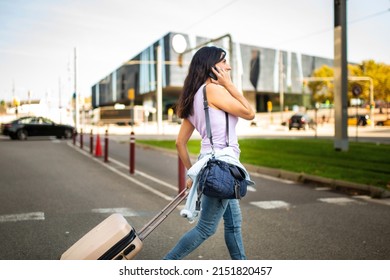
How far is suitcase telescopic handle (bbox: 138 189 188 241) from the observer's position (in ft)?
10.6

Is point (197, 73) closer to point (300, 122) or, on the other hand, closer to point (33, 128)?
point (33, 128)

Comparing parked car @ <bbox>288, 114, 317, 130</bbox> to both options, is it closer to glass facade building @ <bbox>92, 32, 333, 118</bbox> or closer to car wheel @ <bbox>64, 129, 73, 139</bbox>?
car wheel @ <bbox>64, 129, 73, 139</bbox>

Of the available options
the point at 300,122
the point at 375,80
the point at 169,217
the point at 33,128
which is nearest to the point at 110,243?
the point at 169,217

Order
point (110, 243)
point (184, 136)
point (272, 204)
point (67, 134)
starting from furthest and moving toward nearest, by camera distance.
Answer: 1. point (67, 134)
2. point (272, 204)
3. point (184, 136)
4. point (110, 243)

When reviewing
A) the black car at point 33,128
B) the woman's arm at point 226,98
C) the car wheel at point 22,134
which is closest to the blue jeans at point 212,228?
the woman's arm at point 226,98

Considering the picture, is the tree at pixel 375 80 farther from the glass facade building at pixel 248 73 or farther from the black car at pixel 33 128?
the black car at pixel 33 128

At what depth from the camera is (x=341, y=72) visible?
17.1m

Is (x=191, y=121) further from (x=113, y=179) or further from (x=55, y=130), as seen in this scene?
(x=55, y=130)

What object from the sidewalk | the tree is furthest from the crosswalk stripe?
the tree

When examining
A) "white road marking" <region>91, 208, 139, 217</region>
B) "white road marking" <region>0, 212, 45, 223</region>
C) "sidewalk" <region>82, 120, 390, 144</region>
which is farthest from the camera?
"sidewalk" <region>82, 120, 390, 144</region>

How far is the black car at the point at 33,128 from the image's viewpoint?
28.9m

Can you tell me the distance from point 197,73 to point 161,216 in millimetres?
994

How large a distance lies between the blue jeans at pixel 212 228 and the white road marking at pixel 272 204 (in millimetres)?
3999

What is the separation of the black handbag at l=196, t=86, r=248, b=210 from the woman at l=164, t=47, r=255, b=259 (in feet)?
0.14
